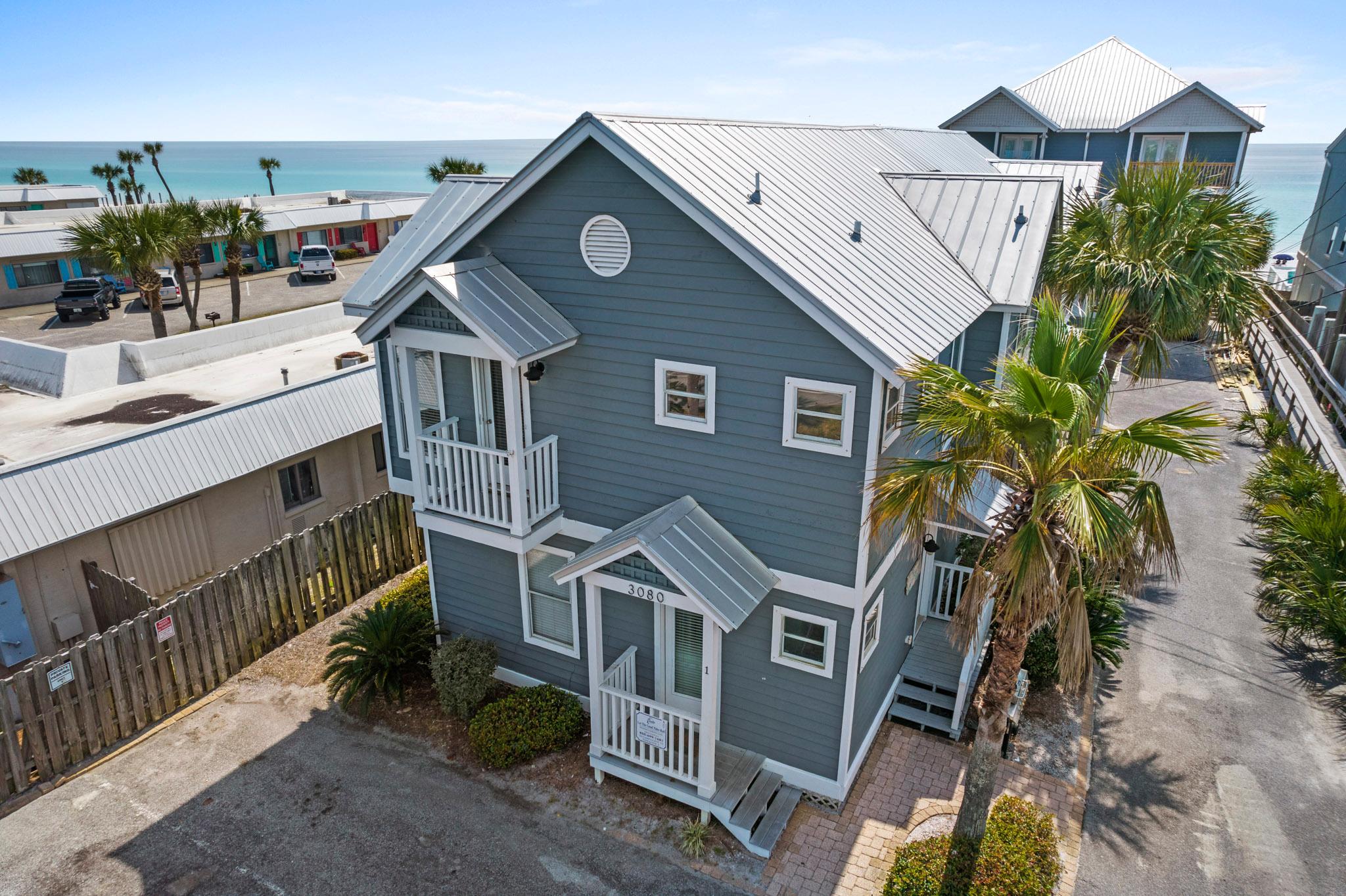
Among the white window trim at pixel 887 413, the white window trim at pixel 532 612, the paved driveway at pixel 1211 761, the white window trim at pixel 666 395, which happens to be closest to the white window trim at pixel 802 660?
the white window trim at pixel 887 413

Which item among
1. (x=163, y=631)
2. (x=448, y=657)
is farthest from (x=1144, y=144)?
(x=163, y=631)

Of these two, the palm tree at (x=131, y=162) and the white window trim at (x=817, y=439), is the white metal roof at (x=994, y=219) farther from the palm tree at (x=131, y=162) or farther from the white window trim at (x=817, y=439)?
the palm tree at (x=131, y=162)

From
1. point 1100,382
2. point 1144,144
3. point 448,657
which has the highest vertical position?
point 1144,144

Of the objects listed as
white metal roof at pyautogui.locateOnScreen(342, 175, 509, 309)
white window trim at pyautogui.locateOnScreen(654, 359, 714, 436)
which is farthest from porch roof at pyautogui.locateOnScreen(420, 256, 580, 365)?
white metal roof at pyautogui.locateOnScreen(342, 175, 509, 309)

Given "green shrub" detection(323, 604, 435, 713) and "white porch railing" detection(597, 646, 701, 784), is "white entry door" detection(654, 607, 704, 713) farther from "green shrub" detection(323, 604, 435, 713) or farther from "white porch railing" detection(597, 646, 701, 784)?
"green shrub" detection(323, 604, 435, 713)

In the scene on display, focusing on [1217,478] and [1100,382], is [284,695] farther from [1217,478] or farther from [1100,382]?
[1217,478]

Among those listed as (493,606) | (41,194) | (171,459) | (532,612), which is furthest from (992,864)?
(41,194)

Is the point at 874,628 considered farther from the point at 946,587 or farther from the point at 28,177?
the point at 28,177
